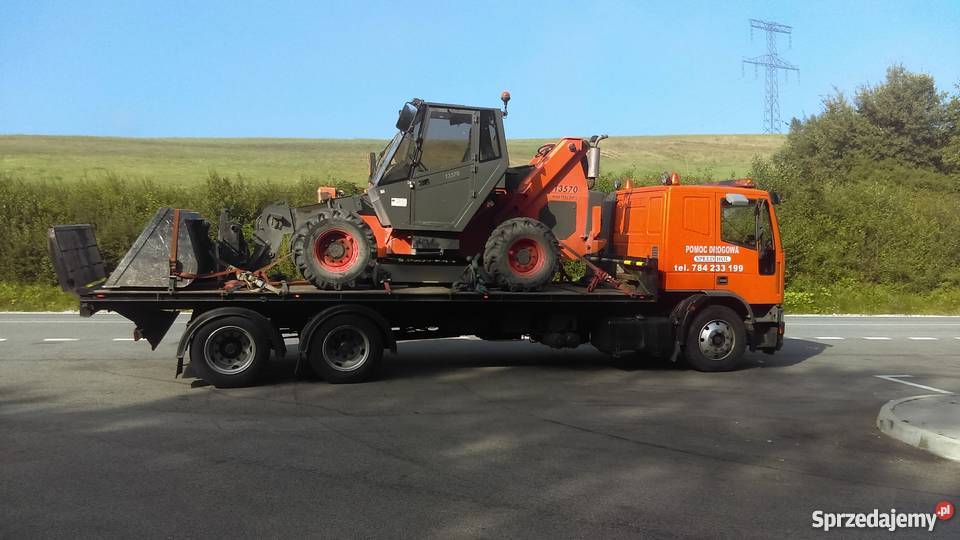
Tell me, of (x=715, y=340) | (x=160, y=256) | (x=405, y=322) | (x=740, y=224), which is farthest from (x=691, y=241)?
(x=160, y=256)

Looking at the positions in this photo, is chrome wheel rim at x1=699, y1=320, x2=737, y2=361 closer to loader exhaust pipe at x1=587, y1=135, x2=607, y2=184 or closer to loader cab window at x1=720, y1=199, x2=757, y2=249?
loader cab window at x1=720, y1=199, x2=757, y2=249

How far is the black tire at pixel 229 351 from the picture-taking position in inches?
Result: 332

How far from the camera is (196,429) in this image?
6.73 m

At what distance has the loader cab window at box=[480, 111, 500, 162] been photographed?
945 cm

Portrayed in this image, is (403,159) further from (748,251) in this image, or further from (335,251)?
(748,251)

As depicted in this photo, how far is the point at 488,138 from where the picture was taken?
31.2 feet

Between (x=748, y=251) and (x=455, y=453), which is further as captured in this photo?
(x=748, y=251)

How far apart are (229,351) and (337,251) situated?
1715 millimetres

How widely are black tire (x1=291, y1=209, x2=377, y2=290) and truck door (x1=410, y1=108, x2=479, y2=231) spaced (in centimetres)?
75

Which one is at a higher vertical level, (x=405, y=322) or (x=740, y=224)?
(x=740, y=224)

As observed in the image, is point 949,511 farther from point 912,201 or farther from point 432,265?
point 912,201

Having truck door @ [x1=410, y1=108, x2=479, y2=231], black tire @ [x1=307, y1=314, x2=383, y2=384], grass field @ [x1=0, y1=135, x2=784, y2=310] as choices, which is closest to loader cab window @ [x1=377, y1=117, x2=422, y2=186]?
truck door @ [x1=410, y1=108, x2=479, y2=231]

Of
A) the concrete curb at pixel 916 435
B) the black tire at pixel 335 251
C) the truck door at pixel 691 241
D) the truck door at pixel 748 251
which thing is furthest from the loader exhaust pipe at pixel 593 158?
the concrete curb at pixel 916 435

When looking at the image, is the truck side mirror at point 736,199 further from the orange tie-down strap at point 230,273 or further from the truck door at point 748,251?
the orange tie-down strap at point 230,273
